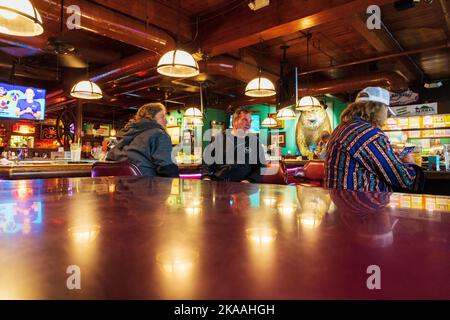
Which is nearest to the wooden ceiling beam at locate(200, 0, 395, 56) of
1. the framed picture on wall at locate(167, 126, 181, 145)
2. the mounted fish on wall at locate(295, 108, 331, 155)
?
the mounted fish on wall at locate(295, 108, 331, 155)

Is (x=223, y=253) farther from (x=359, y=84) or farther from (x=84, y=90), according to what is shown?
(x=359, y=84)

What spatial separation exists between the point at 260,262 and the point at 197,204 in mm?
390

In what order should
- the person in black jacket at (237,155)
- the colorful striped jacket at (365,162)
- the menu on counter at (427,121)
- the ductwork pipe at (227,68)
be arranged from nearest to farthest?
1. the colorful striped jacket at (365,162)
2. the person in black jacket at (237,155)
3. the ductwork pipe at (227,68)
4. the menu on counter at (427,121)

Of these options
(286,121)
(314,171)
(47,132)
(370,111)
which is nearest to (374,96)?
(370,111)

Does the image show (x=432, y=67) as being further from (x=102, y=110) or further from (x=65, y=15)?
(x=102, y=110)

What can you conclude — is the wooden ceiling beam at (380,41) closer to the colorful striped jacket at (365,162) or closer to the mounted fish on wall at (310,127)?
the mounted fish on wall at (310,127)

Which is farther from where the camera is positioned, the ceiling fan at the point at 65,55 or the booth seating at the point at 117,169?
the ceiling fan at the point at 65,55

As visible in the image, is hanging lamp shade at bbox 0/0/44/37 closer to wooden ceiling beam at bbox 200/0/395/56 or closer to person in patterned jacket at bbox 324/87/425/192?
person in patterned jacket at bbox 324/87/425/192

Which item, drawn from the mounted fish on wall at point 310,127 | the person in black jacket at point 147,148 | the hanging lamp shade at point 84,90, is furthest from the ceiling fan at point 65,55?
the mounted fish on wall at point 310,127

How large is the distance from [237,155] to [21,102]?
5559 millimetres

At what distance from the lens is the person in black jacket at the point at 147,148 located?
2820 mm

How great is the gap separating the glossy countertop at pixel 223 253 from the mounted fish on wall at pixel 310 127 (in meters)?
10.1

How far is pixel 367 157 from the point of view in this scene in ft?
6.00
